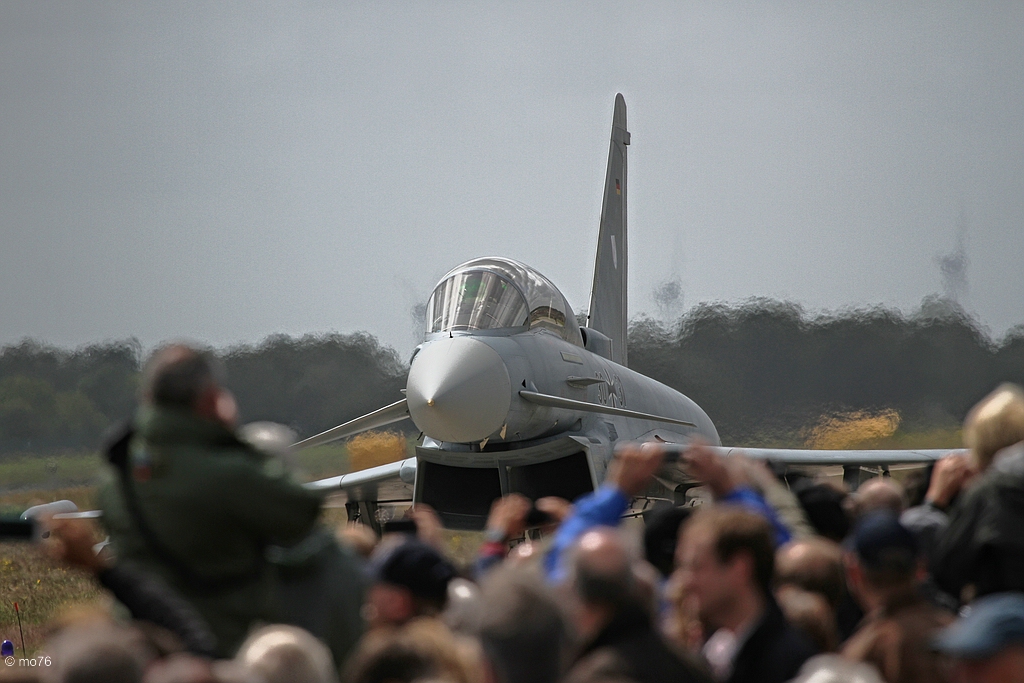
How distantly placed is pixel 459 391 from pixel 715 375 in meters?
13.7

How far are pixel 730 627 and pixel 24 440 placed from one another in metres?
16.5

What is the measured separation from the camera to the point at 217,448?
3.61 m

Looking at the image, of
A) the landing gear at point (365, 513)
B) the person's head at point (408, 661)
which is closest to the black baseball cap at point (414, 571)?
the person's head at point (408, 661)

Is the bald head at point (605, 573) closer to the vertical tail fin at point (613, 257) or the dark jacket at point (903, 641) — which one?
the dark jacket at point (903, 641)

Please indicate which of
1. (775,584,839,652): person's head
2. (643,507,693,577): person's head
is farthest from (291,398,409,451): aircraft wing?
(775,584,839,652): person's head

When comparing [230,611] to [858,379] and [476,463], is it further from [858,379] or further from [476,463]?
[858,379]

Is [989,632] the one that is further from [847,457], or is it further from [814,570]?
[847,457]

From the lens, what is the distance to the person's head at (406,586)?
3.82 meters

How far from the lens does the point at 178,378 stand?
354 centimetres

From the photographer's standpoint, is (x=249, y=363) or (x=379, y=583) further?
(x=249, y=363)

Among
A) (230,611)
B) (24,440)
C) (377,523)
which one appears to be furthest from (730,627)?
(24,440)

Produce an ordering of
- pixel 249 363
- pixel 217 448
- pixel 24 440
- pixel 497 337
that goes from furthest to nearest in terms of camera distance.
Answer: pixel 249 363
pixel 24 440
pixel 497 337
pixel 217 448

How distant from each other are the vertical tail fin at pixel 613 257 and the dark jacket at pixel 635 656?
12.7 metres

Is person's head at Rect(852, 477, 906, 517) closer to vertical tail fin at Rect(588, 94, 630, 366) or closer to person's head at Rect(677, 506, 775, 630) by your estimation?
person's head at Rect(677, 506, 775, 630)
